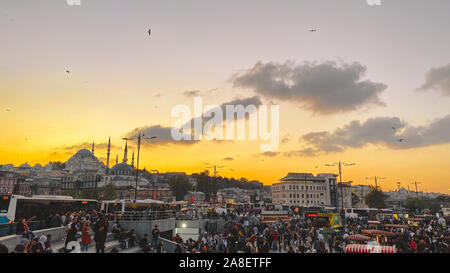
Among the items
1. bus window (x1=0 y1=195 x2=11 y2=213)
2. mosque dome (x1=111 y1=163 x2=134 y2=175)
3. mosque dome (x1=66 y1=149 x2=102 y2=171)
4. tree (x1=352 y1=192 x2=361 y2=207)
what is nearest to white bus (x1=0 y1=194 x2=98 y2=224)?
bus window (x1=0 y1=195 x2=11 y2=213)

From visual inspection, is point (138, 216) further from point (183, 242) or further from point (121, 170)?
point (121, 170)

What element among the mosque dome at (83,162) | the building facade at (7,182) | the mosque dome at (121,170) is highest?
the mosque dome at (83,162)

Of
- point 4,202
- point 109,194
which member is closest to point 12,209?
point 4,202

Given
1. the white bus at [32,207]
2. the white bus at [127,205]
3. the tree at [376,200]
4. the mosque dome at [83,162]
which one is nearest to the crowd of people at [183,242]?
the white bus at [32,207]

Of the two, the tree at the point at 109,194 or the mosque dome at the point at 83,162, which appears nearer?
the tree at the point at 109,194

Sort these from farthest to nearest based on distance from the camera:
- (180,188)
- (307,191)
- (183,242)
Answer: (180,188) < (307,191) < (183,242)

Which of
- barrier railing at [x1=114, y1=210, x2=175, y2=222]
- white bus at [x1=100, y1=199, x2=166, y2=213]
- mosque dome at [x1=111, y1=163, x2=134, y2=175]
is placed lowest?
barrier railing at [x1=114, y1=210, x2=175, y2=222]

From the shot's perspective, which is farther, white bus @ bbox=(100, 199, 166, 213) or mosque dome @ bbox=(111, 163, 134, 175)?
mosque dome @ bbox=(111, 163, 134, 175)

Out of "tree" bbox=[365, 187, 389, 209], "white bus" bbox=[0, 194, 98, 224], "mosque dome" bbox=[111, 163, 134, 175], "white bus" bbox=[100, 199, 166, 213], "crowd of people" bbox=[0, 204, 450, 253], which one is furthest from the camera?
"mosque dome" bbox=[111, 163, 134, 175]

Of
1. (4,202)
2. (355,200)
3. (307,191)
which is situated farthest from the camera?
(355,200)

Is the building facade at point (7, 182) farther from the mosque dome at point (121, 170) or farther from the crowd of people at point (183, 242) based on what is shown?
the crowd of people at point (183, 242)

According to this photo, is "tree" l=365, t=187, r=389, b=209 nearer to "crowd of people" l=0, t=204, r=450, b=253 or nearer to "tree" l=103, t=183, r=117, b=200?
"tree" l=103, t=183, r=117, b=200

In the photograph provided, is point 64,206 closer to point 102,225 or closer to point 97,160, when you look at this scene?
point 102,225
